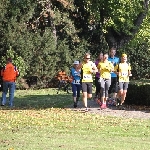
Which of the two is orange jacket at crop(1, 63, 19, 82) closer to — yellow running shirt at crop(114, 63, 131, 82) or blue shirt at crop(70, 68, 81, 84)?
blue shirt at crop(70, 68, 81, 84)

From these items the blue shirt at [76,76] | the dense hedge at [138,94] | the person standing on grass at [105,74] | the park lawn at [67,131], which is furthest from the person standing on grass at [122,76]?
the park lawn at [67,131]

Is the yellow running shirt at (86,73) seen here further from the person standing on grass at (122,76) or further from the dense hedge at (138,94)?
the dense hedge at (138,94)

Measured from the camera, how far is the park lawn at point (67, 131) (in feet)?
34.4

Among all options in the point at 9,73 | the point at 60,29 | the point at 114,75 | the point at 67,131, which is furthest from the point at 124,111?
the point at 60,29

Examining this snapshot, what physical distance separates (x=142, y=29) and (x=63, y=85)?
1085 cm

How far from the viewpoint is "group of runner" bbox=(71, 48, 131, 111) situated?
17.8 m

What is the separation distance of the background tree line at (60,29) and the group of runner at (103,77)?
9.55 meters

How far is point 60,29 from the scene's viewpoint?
3572cm

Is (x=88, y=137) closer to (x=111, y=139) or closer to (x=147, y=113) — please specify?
(x=111, y=139)

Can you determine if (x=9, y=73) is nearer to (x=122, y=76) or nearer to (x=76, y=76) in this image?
(x=76, y=76)

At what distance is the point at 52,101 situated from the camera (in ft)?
71.4

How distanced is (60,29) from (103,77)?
1807cm

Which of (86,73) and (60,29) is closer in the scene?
(86,73)

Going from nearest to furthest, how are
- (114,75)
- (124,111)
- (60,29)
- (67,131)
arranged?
1. (67,131)
2. (124,111)
3. (114,75)
4. (60,29)
